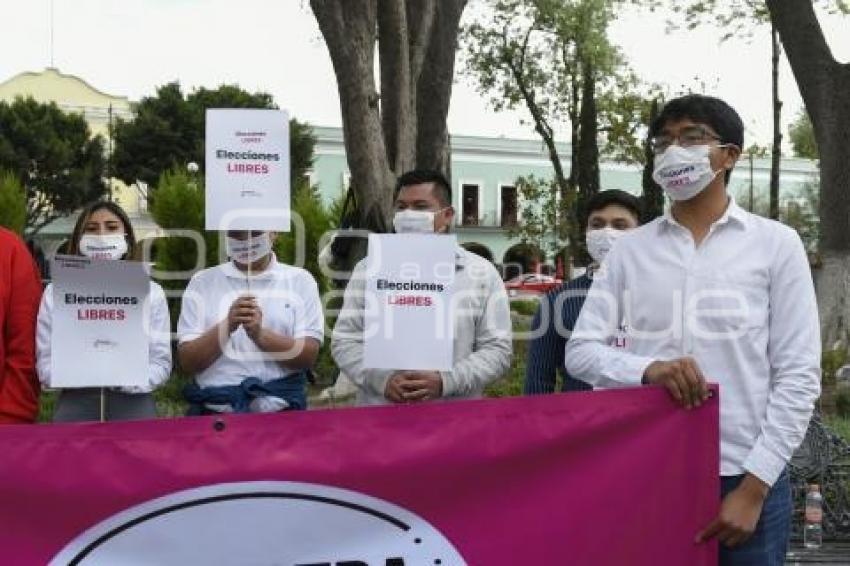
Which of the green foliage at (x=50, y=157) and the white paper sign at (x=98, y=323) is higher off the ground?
the green foliage at (x=50, y=157)

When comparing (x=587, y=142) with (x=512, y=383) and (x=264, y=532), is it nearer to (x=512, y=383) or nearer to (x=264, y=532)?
(x=512, y=383)

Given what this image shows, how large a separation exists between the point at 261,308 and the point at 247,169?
53 cm

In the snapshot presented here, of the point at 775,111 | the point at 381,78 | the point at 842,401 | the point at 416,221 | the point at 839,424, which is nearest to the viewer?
the point at 416,221

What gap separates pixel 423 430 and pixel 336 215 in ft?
35.9

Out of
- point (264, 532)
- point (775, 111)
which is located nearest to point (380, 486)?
point (264, 532)

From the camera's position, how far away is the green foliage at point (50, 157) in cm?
4250

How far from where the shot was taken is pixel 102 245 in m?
4.09

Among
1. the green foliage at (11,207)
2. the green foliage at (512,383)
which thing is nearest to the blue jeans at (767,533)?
the green foliage at (512,383)

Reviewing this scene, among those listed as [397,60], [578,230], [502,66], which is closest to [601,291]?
[397,60]

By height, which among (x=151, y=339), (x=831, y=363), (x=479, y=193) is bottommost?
(x=831, y=363)

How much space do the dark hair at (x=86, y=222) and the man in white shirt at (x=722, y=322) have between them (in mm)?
2011

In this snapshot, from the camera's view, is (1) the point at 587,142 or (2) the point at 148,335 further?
(1) the point at 587,142

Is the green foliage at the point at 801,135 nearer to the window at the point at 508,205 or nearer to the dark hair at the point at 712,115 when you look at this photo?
the window at the point at 508,205

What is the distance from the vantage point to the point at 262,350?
3.97m
